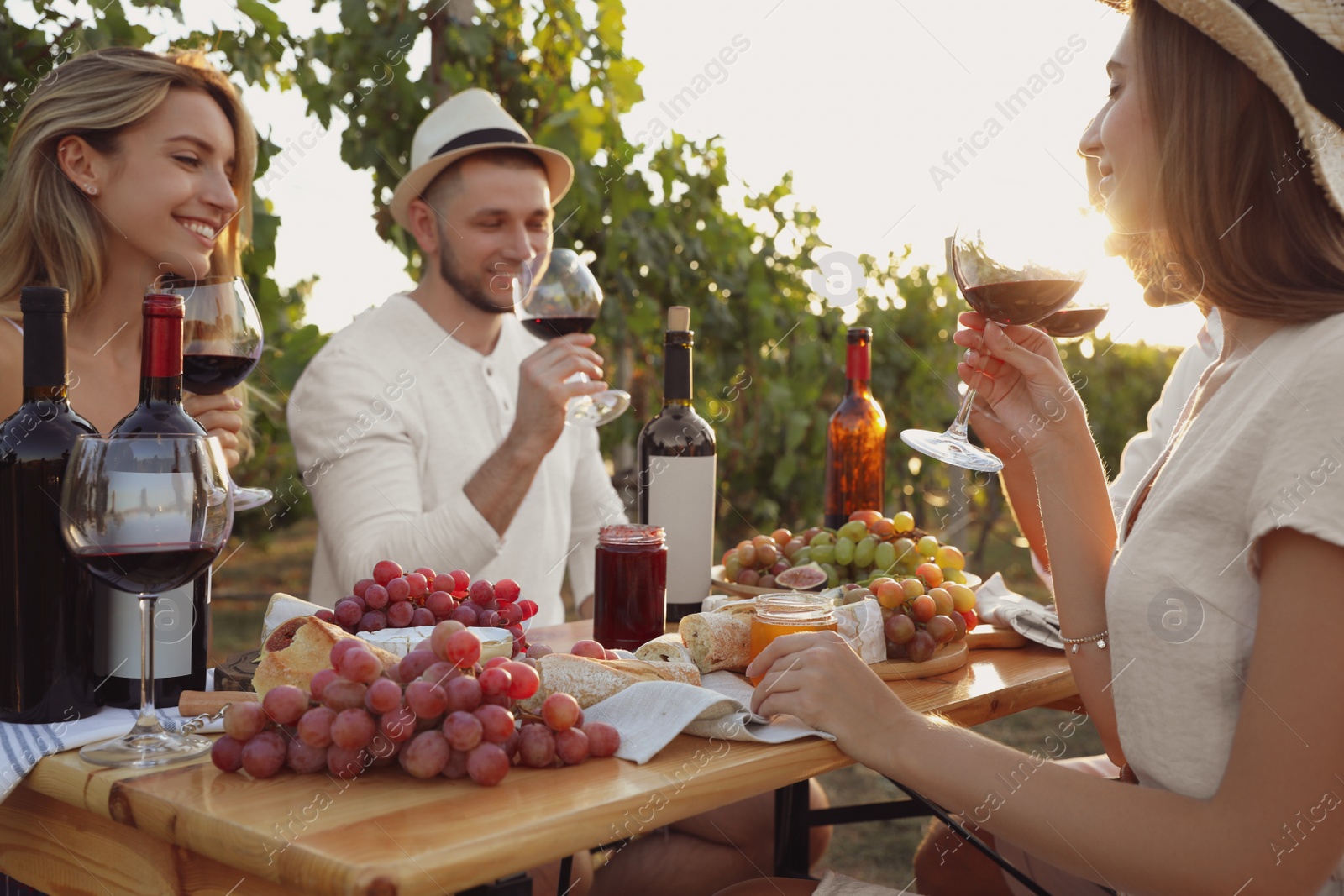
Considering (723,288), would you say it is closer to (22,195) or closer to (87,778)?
(22,195)

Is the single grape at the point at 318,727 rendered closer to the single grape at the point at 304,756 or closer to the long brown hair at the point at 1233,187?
the single grape at the point at 304,756

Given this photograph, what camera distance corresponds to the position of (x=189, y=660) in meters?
1.43

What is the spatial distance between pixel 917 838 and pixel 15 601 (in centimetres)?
373

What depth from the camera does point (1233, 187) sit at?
1241 mm

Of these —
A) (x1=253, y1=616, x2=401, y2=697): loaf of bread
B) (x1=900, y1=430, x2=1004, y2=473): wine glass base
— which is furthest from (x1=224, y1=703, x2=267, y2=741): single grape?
(x1=900, y1=430, x2=1004, y2=473): wine glass base

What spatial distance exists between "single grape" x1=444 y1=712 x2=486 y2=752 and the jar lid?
1.98 feet

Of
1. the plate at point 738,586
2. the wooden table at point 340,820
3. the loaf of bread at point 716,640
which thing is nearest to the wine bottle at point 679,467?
the plate at point 738,586

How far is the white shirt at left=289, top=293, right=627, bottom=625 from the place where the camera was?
265 cm

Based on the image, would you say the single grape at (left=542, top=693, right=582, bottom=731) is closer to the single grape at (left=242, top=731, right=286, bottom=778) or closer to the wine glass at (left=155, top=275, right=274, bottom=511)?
the single grape at (left=242, top=731, right=286, bottom=778)

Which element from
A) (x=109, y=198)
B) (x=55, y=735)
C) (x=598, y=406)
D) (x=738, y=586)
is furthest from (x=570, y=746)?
(x=109, y=198)

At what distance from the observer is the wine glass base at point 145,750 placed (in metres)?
1.13

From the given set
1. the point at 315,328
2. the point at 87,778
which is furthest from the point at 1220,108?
the point at 315,328

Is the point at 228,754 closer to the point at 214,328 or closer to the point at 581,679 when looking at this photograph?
the point at 581,679

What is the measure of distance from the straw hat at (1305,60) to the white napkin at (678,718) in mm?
847
